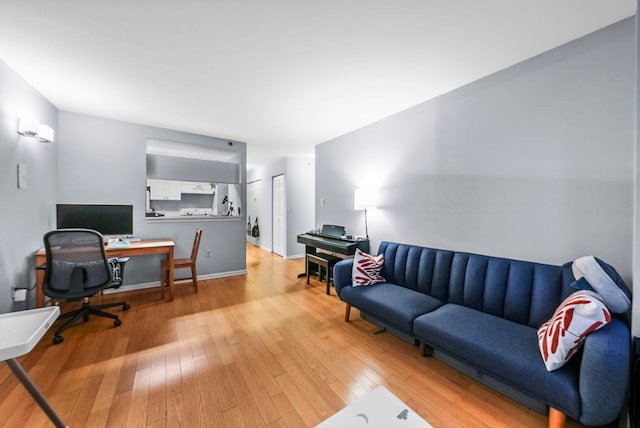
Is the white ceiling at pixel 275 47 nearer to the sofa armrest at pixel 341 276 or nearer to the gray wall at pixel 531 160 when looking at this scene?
the gray wall at pixel 531 160

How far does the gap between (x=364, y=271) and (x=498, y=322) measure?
1175 mm

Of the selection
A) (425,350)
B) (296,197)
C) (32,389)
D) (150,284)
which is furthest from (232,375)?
(296,197)

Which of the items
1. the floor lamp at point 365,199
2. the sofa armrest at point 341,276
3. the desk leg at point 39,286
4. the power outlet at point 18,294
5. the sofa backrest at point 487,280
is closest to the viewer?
the sofa backrest at point 487,280

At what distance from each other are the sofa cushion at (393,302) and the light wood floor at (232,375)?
30 cm

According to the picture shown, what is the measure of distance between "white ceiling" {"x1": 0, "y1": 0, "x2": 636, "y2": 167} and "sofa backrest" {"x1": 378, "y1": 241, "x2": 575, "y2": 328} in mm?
1670

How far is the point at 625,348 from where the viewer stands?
1.14 metres

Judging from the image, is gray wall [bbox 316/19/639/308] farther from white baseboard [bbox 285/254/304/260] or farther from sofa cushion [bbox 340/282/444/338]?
white baseboard [bbox 285/254/304/260]

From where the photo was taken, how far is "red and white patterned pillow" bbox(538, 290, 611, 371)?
1.21m

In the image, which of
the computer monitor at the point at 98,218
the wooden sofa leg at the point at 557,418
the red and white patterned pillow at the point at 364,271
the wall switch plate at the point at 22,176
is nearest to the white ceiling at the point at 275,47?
the wall switch plate at the point at 22,176

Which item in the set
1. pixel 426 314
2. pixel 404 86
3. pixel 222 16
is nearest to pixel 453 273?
pixel 426 314

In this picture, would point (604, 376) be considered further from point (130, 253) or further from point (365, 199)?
point (130, 253)

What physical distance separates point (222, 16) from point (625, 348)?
9.33 feet

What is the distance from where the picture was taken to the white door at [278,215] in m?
5.93

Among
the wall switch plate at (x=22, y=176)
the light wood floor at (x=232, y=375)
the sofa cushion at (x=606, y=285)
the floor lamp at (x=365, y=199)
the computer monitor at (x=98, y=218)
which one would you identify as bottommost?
the light wood floor at (x=232, y=375)
